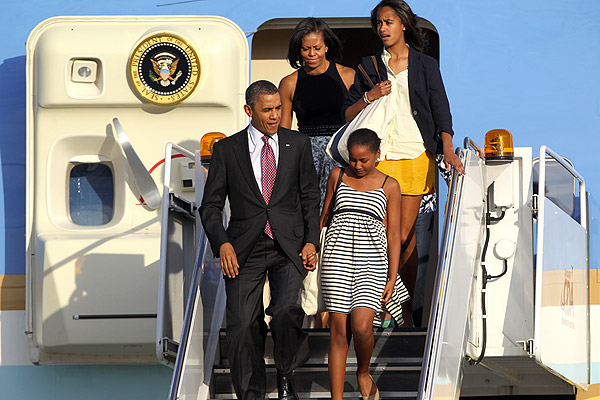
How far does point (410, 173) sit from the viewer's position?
5.96 m

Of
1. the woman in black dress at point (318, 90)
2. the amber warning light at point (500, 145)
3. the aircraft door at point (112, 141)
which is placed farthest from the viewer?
the aircraft door at point (112, 141)

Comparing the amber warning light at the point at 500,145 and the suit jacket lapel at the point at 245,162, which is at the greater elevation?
the amber warning light at the point at 500,145

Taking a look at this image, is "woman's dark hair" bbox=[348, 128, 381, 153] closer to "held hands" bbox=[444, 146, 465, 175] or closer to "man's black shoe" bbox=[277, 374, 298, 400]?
"held hands" bbox=[444, 146, 465, 175]

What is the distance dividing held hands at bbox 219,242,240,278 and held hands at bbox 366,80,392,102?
4.21ft

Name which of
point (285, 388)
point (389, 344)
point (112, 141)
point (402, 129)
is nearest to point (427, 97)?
point (402, 129)

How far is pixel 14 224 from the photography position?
814cm

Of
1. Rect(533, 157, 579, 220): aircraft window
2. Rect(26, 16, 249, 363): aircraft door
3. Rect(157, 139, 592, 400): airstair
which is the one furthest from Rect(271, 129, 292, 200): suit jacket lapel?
Rect(26, 16, 249, 363): aircraft door

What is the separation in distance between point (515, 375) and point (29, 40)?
14.5 feet

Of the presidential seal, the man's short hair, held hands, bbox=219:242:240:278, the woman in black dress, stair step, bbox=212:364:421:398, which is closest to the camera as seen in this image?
held hands, bbox=219:242:240:278

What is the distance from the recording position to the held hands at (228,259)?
17.1ft

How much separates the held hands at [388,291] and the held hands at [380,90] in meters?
1.08

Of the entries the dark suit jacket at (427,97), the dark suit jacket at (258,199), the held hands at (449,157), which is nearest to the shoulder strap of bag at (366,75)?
the dark suit jacket at (427,97)

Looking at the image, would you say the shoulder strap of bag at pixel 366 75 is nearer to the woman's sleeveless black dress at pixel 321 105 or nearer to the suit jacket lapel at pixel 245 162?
the woman's sleeveless black dress at pixel 321 105

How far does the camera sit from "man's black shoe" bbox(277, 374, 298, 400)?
5316 mm
